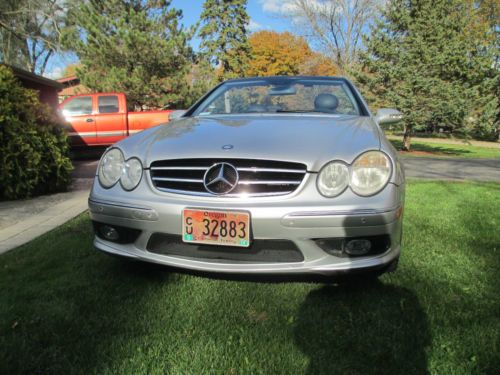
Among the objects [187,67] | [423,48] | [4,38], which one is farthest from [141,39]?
[4,38]

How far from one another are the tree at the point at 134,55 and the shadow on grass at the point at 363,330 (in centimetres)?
1529

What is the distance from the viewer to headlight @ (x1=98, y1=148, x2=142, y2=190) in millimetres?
2219

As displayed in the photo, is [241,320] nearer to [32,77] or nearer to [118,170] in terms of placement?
[118,170]

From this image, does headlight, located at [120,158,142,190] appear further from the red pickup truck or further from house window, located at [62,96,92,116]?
house window, located at [62,96,92,116]

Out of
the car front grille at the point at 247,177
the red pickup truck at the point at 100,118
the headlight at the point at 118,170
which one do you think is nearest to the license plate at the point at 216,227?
the car front grille at the point at 247,177

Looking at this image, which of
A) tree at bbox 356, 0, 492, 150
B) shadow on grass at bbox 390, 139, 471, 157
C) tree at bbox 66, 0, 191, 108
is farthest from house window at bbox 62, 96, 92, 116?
shadow on grass at bbox 390, 139, 471, 157

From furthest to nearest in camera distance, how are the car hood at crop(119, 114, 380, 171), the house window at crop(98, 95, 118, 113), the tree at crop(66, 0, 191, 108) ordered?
the tree at crop(66, 0, 191, 108) → the house window at crop(98, 95, 118, 113) → the car hood at crop(119, 114, 380, 171)

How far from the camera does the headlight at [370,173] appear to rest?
1.98 m

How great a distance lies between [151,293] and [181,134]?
3.29 feet

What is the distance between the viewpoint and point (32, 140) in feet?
16.5

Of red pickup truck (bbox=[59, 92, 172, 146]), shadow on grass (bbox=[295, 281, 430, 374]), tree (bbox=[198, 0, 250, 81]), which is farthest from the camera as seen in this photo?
tree (bbox=[198, 0, 250, 81])

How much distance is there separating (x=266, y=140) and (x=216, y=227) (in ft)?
1.93

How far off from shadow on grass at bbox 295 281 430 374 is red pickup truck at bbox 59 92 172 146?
9149 mm

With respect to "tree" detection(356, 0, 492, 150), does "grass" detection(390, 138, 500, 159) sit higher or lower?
lower
